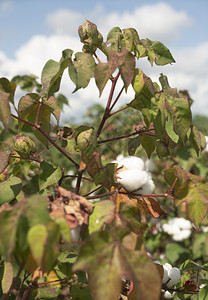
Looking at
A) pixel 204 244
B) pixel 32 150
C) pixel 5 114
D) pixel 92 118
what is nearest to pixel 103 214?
pixel 5 114

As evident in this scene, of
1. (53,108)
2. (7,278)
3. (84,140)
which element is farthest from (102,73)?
(7,278)

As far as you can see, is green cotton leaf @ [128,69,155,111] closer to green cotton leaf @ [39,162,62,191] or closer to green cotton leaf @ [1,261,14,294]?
green cotton leaf @ [39,162,62,191]

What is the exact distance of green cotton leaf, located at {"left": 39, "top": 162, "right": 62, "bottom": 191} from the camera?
1.07 metres

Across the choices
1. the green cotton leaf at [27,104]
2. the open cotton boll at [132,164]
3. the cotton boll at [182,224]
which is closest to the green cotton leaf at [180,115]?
the open cotton boll at [132,164]

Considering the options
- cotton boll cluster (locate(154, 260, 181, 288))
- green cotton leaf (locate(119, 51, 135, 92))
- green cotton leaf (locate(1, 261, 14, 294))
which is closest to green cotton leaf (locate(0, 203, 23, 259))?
green cotton leaf (locate(1, 261, 14, 294))

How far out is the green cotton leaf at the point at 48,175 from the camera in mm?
1071

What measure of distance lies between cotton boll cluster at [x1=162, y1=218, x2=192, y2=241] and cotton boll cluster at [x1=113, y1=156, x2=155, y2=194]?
6.62ft

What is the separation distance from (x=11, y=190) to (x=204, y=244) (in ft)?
6.49

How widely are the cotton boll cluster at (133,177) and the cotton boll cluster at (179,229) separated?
202 cm

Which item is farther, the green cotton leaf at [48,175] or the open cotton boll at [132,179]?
the green cotton leaf at [48,175]

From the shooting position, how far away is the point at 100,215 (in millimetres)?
726

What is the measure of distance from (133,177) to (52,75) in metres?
0.30

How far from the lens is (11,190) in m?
0.99

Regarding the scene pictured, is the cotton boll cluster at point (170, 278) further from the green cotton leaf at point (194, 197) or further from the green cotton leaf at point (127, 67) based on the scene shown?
the green cotton leaf at point (127, 67)
